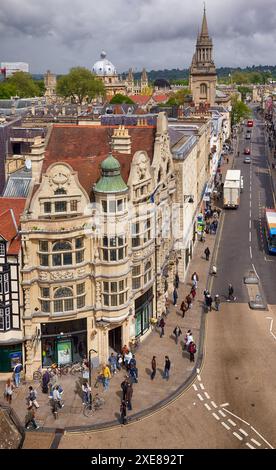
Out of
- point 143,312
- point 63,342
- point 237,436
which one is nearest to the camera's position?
point 237,436

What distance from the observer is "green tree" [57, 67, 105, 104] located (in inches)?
6481

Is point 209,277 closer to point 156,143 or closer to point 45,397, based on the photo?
point 156,143

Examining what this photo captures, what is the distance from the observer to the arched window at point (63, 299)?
35812mm

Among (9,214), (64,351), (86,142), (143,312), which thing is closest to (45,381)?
(64,351)

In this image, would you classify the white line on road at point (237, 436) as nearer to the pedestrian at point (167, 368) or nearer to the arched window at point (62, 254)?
the pedestrian at point (167, 368)

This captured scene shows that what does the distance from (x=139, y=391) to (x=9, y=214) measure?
45.4 feet

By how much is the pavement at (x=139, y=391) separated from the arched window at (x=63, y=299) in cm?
452

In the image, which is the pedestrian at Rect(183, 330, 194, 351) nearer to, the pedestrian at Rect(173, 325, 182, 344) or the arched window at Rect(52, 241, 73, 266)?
the pedestrian at Rect(173, 325, 182, 344)

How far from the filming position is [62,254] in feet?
116

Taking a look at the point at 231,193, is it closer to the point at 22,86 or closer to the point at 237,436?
the point at 237,436

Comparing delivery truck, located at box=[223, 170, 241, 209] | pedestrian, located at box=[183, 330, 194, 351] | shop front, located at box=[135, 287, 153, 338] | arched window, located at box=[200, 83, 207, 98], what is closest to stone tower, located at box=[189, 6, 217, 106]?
arched window, located at box=[200, 83, 207, 98]

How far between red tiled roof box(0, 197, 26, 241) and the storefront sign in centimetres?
795

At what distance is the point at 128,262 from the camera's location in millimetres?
38094

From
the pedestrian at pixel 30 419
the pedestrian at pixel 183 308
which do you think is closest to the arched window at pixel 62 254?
the pedestrian at pixel 30 419
